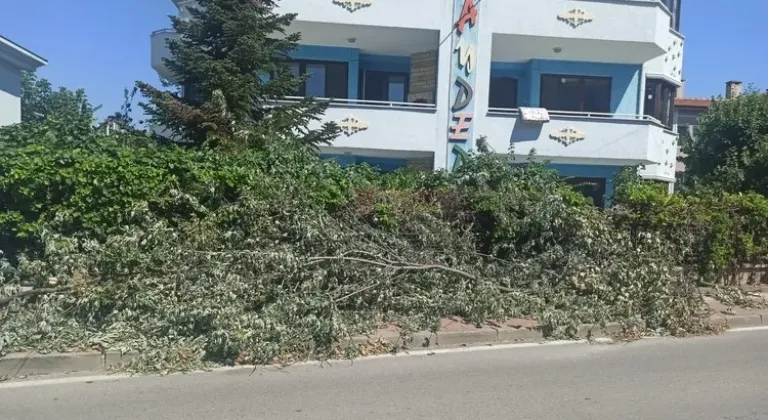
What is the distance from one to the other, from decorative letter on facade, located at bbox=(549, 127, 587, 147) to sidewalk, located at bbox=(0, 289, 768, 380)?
8990mm

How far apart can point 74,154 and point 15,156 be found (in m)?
0.76

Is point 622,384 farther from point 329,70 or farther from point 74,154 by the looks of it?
point 329,70

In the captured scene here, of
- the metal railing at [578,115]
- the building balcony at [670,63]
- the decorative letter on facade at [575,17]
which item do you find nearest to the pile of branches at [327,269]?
the metal railing at [578,115]

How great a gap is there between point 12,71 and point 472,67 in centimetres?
1164

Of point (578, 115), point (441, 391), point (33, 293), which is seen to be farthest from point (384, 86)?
point (441, 391)

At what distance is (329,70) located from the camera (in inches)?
713

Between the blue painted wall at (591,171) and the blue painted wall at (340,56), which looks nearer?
the blue painted wall at (340,56)

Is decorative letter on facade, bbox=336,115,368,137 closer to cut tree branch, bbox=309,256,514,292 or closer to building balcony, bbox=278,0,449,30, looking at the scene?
building balcony, bbox=278,0,449,30

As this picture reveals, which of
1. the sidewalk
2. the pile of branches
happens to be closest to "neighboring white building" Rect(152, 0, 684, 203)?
the pile of branches

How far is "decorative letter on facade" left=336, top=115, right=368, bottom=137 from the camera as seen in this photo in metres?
16.2

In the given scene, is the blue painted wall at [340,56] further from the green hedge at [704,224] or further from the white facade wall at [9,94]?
the green hedge at [704,224]

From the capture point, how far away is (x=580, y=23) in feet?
54.4

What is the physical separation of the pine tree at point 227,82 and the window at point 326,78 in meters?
5.53

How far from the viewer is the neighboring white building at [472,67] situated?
1625cm
